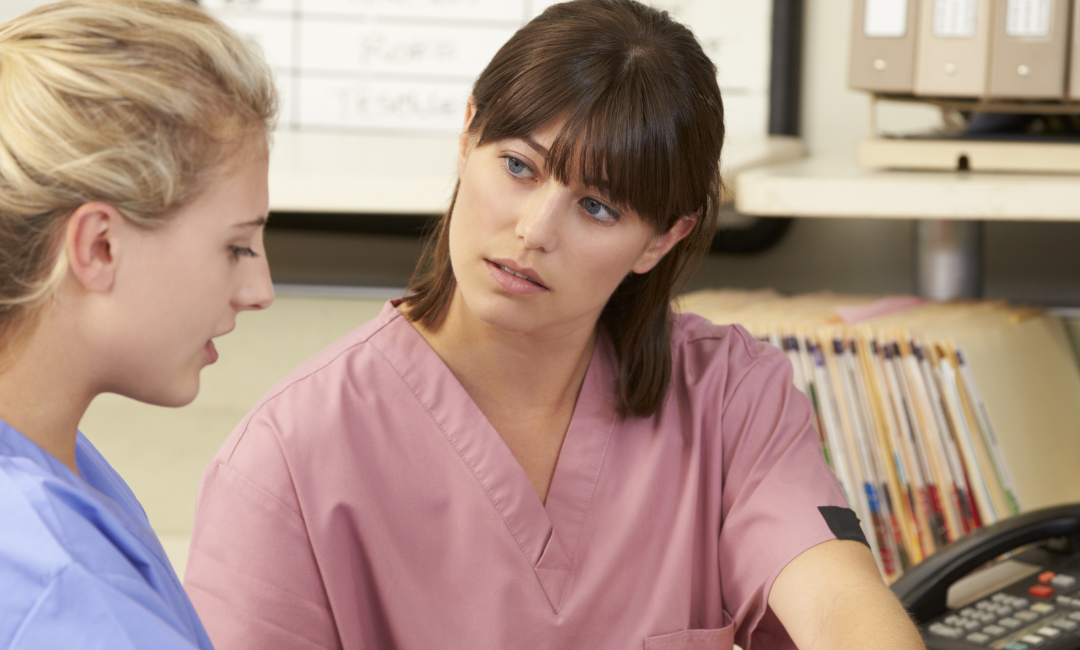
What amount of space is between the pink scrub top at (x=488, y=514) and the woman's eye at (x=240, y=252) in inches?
10.1

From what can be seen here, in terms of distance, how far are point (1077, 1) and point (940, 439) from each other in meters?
0.48

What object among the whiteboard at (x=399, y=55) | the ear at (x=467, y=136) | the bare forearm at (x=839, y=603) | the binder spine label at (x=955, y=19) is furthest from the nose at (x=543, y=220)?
the whiteboard at (x=399, y=55)

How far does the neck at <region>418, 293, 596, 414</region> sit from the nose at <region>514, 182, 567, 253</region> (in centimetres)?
13

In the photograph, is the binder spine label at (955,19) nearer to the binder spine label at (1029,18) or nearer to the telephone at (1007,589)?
the binder spine label at (1029,18)

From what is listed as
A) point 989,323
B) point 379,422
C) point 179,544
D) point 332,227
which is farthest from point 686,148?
point 332,227

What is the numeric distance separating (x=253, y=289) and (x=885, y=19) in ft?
2.76

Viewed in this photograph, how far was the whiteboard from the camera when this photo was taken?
5.36ft

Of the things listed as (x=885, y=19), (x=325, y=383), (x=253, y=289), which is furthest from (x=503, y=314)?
(x=885, y=19)

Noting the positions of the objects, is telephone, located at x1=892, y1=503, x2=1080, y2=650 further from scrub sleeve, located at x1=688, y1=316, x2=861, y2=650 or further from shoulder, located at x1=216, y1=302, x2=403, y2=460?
shoulder, located at x1=216, y1=302, x2=403, y2=460

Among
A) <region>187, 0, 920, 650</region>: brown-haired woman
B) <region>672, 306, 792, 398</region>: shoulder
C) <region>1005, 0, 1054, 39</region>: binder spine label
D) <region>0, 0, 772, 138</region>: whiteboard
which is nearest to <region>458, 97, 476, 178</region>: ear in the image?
<region>187, 0, 920, 650</region>: brown-haired woman

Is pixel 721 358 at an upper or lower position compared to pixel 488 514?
upper

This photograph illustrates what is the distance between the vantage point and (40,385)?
0.57 metres

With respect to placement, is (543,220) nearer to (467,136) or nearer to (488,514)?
(467,136)

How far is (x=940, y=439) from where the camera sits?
1.16 m
